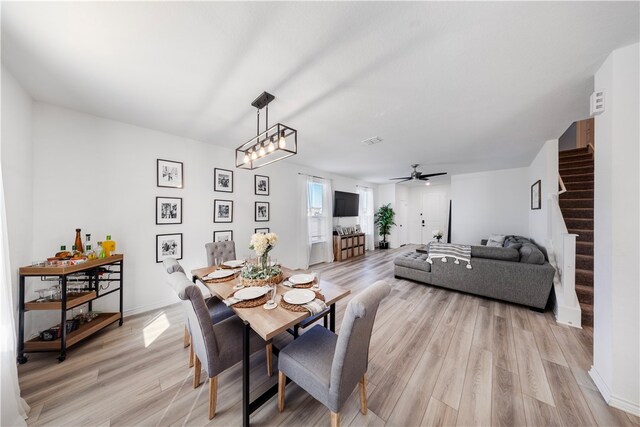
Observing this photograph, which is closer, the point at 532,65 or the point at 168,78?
the point at 532,65

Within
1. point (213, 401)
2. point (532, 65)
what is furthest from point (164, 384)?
point (532, 65)

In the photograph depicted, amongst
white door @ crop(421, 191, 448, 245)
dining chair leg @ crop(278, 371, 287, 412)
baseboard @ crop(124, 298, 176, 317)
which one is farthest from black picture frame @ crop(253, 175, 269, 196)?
white door @ crop(421, 191, 448, 245)

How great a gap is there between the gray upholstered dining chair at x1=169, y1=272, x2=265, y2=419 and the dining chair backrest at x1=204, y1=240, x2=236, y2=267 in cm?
137

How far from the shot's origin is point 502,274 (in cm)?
292

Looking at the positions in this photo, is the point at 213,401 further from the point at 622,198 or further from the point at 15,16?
the point at 622,198

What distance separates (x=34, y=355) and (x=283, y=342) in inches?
89.4

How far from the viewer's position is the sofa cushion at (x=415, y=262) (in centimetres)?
366

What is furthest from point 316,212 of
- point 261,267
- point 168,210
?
point 261,267

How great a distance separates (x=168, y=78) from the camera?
5.60 ft

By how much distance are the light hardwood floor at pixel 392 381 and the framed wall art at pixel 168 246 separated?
0.82 m

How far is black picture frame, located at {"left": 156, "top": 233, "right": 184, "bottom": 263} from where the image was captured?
2809 mm

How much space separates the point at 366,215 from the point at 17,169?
6714mm

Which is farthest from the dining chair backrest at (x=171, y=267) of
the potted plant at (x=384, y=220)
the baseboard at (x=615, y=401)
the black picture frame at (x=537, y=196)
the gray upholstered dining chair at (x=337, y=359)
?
the potted plant at (x=384, y=220)

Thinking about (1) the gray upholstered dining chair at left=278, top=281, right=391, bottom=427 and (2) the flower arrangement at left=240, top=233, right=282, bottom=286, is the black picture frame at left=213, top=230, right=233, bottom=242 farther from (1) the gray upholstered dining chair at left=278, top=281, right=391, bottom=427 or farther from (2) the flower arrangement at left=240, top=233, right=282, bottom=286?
(1) the gray upholstered dining chair at left=278, top=281, right=391, bottom=427
